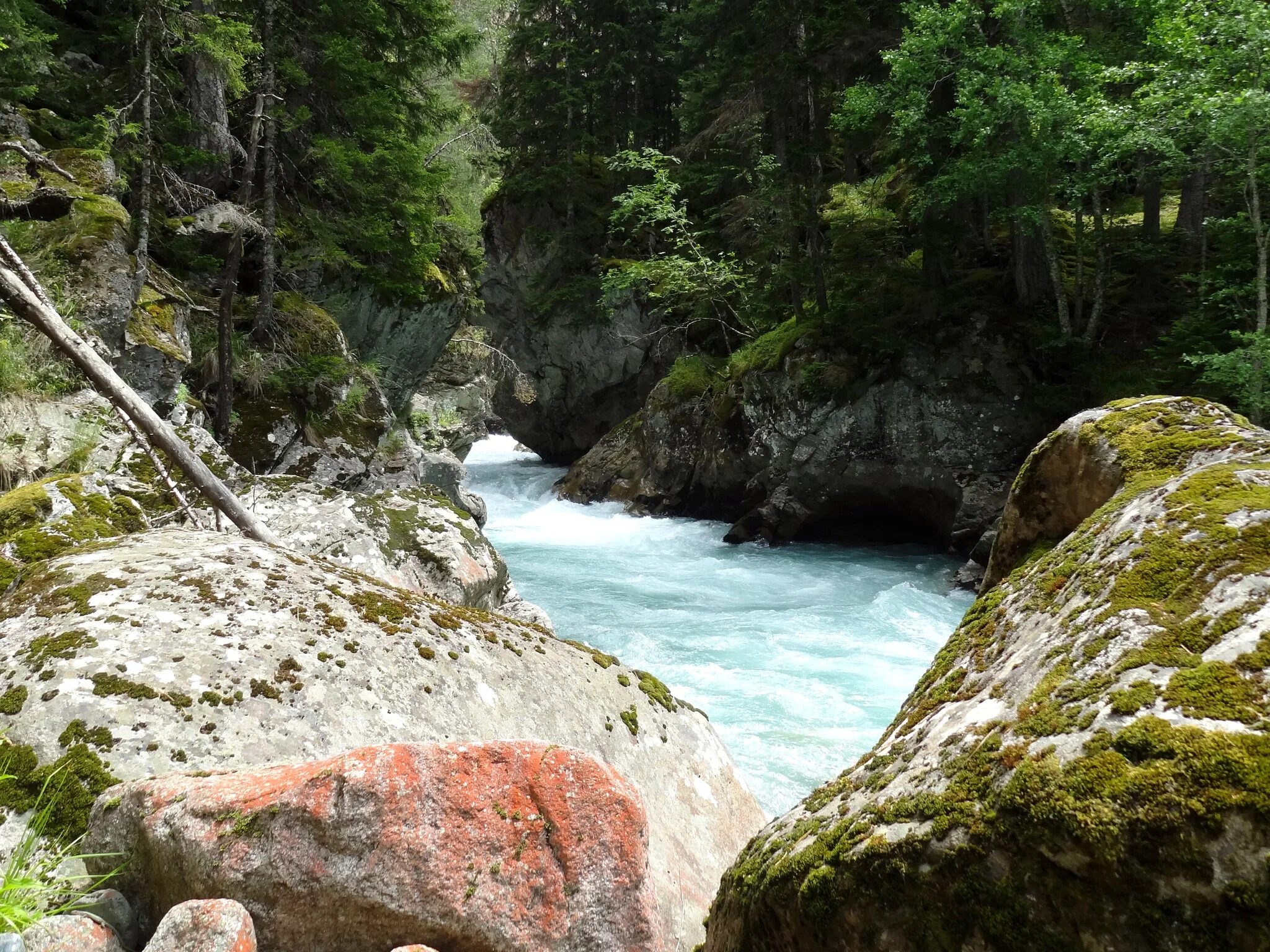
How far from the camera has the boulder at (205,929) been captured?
1889 mm

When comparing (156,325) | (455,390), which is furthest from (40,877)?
(455,390)

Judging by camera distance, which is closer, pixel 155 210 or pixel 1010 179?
pixel 155 210

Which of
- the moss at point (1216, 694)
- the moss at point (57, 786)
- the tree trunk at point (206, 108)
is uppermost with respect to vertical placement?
the tree trunk at point (206, 108)

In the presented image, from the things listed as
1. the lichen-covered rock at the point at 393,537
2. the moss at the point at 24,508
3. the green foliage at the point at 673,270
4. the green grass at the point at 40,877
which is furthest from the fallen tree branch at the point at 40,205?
the green foliage at the point at 673,270

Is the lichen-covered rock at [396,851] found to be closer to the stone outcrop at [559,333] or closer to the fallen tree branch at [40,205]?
the fallen tree branch at [40,205]

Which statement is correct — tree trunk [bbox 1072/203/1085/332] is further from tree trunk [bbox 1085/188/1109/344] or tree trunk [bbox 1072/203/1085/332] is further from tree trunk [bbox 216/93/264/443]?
tree trunk [bbox 216/93/264/443]

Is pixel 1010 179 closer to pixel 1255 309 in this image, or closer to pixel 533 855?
pixel 1255 309

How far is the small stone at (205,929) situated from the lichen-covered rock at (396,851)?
0.03 m

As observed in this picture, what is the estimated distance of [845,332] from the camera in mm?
17078

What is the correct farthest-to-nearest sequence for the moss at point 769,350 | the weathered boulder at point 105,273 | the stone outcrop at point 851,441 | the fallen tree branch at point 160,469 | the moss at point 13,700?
the moss at point 769,350
the stone outcrop at point 851,441
the weathered boulder at point 105,273
the fallen tree branch at point 160,469
the moss at point 13,700

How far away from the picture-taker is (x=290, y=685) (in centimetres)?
308

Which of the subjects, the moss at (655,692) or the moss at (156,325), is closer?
the moss at (655,692)

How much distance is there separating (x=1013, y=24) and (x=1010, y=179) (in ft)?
8.69

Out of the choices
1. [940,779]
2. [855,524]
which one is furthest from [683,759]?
[855,524]
